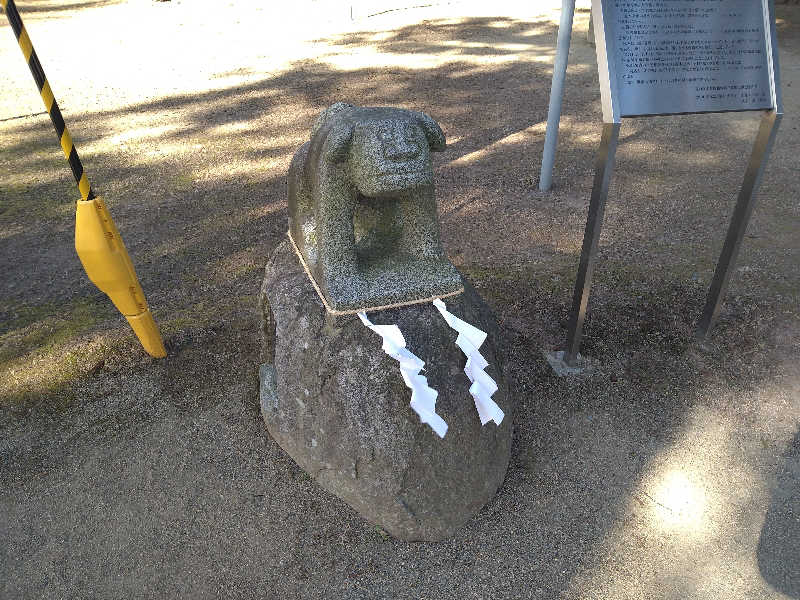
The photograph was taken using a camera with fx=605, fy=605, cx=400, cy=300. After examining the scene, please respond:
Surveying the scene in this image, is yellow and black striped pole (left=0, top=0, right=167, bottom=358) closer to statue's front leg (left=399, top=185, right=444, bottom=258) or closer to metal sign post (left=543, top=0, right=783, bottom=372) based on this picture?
statue's front leg (left=399, top=185, right=444, bottom=258)

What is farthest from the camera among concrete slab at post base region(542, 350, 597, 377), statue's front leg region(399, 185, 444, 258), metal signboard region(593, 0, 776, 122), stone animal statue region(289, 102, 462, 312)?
concrete slab at post base region(542, 350, 597, 377)

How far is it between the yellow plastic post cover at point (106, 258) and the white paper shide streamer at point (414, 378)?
1.62 metres

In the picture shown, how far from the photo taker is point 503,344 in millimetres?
2807

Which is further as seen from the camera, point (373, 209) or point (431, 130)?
point (373, 209)

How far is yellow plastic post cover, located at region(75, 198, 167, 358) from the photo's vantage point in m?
2.91

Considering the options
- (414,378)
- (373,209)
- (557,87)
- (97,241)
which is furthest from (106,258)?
(557,87)

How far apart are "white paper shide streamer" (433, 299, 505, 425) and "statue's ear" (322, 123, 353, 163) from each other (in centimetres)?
66

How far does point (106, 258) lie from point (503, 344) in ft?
6.48

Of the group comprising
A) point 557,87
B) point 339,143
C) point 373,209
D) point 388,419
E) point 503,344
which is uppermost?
point 339,143

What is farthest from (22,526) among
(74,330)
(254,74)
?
(254,74)

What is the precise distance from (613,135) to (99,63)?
319 inches

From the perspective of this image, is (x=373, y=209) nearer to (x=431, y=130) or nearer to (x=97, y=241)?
(x=431, y=130)

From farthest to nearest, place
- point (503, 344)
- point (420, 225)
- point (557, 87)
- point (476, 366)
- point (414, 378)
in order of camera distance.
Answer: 1. point (557, 87)
2. point (503, 344)
3. point (420, 225)
4. point (476, 366)
5. point (414, 378)

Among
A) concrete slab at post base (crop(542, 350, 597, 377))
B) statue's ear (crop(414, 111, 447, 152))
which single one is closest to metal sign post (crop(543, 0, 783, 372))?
concrete slab at post base (crop(542, 350, 597, 377))
